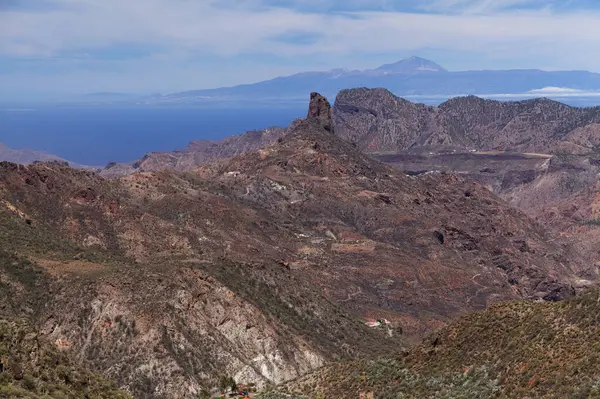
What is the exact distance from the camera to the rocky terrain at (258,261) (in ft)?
187

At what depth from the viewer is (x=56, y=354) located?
34.9 m

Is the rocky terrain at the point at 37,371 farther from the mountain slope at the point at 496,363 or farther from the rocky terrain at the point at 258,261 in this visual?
the rocky terrain at the point at 258,261

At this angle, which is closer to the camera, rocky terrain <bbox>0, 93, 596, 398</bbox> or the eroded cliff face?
the eroded cliff face

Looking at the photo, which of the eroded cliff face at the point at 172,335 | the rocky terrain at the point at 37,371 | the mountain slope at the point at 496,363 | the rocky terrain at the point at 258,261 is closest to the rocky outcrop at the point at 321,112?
the rocky terrain at the point at 258,261

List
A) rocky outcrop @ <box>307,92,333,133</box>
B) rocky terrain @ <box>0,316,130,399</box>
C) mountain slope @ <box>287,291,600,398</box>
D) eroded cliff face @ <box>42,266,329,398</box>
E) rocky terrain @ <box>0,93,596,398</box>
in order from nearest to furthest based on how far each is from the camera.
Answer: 1. rocky terrain @ <box>0,316,130,399</box>
2. mountain slope @ <box>287,291,600,398</box>
3. eroded cliff face @ <box>42,266,329,398</box>
4. rocky terrain @ <box>0,93,596,398</box>
5. rocky outcrop @ <box>307,92,333,133</box>

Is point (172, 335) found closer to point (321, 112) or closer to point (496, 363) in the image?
point (496, 363)

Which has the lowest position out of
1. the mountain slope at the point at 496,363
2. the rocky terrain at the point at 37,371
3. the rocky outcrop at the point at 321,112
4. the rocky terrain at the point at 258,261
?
the rocky terrain at the point at 258,261

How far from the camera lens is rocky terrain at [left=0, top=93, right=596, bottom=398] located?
56969 millimetres

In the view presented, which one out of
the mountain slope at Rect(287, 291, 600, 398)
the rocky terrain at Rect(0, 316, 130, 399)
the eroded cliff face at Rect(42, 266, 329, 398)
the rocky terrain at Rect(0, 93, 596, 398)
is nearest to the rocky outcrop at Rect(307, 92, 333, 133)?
the rocky terrain at Rect(0, 93, 596, 398)

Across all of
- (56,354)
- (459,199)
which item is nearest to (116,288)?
(56,354)

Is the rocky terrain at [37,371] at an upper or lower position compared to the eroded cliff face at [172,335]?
upper

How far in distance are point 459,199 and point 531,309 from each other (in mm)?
133182

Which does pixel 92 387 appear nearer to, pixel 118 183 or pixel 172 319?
pixel 172 319

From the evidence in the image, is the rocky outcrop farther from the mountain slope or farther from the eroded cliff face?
the mountain slope
